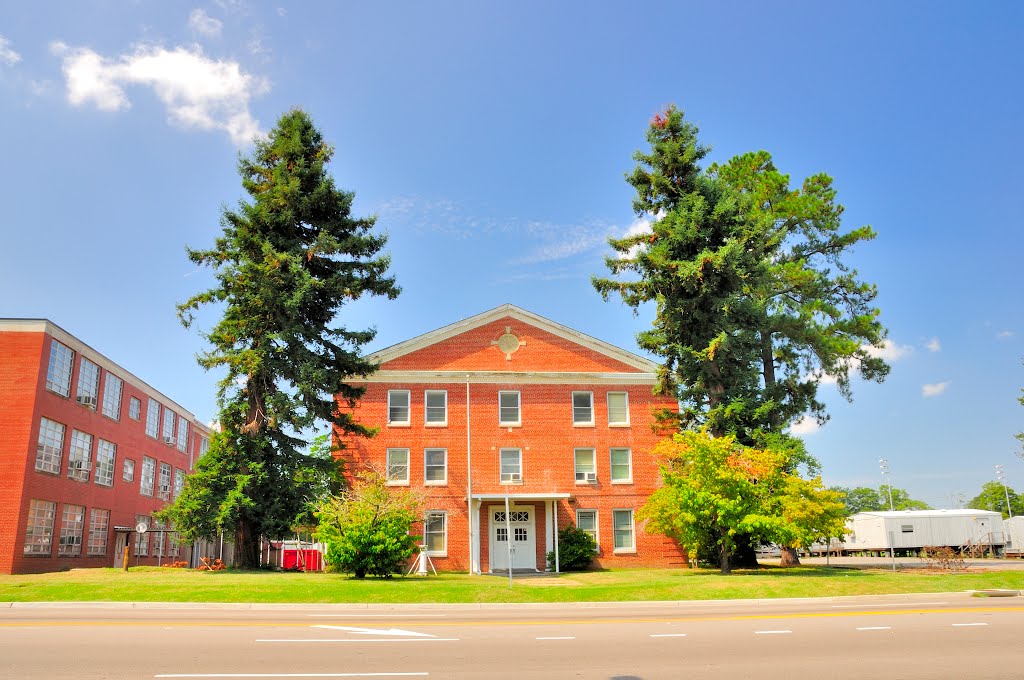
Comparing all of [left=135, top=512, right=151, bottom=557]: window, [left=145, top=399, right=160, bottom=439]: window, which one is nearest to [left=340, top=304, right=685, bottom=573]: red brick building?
[left=135, top=512, right=151, bottom=557]: window

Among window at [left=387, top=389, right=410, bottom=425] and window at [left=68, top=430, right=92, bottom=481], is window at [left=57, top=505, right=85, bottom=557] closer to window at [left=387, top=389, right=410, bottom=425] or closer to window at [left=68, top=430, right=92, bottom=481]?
window at [left=68, top=430, right=92, bottom=481]

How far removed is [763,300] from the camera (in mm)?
32406

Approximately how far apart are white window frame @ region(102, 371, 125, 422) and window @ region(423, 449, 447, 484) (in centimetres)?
1739

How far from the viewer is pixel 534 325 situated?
116 ft

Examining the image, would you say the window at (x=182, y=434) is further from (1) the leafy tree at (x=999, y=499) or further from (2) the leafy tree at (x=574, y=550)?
(1) the leafy tree at (x=999, y=499)

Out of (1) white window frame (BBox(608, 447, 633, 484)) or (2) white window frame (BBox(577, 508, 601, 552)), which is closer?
(2) white window frame (BBox(577, 508, 601, 552))

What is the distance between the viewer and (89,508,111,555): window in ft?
120

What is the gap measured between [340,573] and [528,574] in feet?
27.2

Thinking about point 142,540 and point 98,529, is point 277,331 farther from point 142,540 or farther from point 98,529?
point 142,540

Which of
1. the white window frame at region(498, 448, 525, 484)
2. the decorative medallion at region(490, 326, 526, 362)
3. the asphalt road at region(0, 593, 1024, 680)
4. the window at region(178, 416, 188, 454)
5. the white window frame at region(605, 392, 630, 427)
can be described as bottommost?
the asphalt road at region(0, 593, 1024, 680)

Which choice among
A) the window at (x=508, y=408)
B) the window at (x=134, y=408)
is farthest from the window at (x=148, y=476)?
the window at (x=508, y=408)

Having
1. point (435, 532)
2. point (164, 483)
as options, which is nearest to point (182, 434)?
point (164, 483)

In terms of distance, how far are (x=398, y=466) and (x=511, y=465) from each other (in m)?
4.99

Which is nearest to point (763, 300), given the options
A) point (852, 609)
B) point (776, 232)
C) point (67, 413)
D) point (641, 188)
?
point (776, 232)
